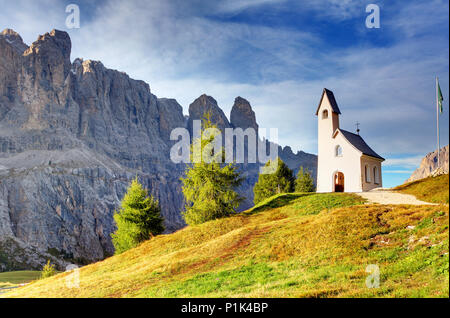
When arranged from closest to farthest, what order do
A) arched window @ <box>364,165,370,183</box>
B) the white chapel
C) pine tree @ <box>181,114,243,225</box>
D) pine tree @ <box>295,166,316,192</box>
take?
1. pine tree @ <box>181,114,243,225</box>
2. the white chapel
3. arched window @ <box>364,165,370,183</box>
4. pine tree @ <box>295,166,316,192</box>

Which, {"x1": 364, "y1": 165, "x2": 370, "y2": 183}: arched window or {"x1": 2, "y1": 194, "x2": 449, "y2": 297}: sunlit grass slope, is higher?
{"x1": 364, "y1": 165, "x2": 370, "y2": 183}: arched window

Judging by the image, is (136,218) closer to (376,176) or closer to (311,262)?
(311,262)

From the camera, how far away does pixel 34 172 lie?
6176 inches

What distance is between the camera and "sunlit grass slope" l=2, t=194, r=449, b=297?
9656 millimetres

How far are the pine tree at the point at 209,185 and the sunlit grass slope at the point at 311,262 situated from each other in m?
8.00

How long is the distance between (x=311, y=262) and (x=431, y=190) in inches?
756

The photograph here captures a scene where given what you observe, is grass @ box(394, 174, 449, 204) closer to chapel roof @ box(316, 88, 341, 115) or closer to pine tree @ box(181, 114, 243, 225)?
chapel roof @ box(316, 88, 341, 115)

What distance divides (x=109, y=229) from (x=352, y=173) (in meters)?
150

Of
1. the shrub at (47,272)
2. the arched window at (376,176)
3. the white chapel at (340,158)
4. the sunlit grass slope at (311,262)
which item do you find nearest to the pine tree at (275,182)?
the white chapel at (340,158)

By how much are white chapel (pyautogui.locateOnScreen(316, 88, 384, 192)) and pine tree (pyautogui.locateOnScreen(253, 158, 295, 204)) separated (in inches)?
799

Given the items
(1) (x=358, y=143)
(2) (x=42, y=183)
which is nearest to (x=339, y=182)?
(1) (x=358, y=143)

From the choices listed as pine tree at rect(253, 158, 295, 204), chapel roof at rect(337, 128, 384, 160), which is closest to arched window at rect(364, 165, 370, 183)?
chapel roof at rect(337, 128, 384, 160)

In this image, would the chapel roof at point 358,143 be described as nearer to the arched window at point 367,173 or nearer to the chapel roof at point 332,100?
the arched window at point 367,173

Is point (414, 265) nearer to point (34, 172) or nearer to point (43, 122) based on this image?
point (34, 172)
